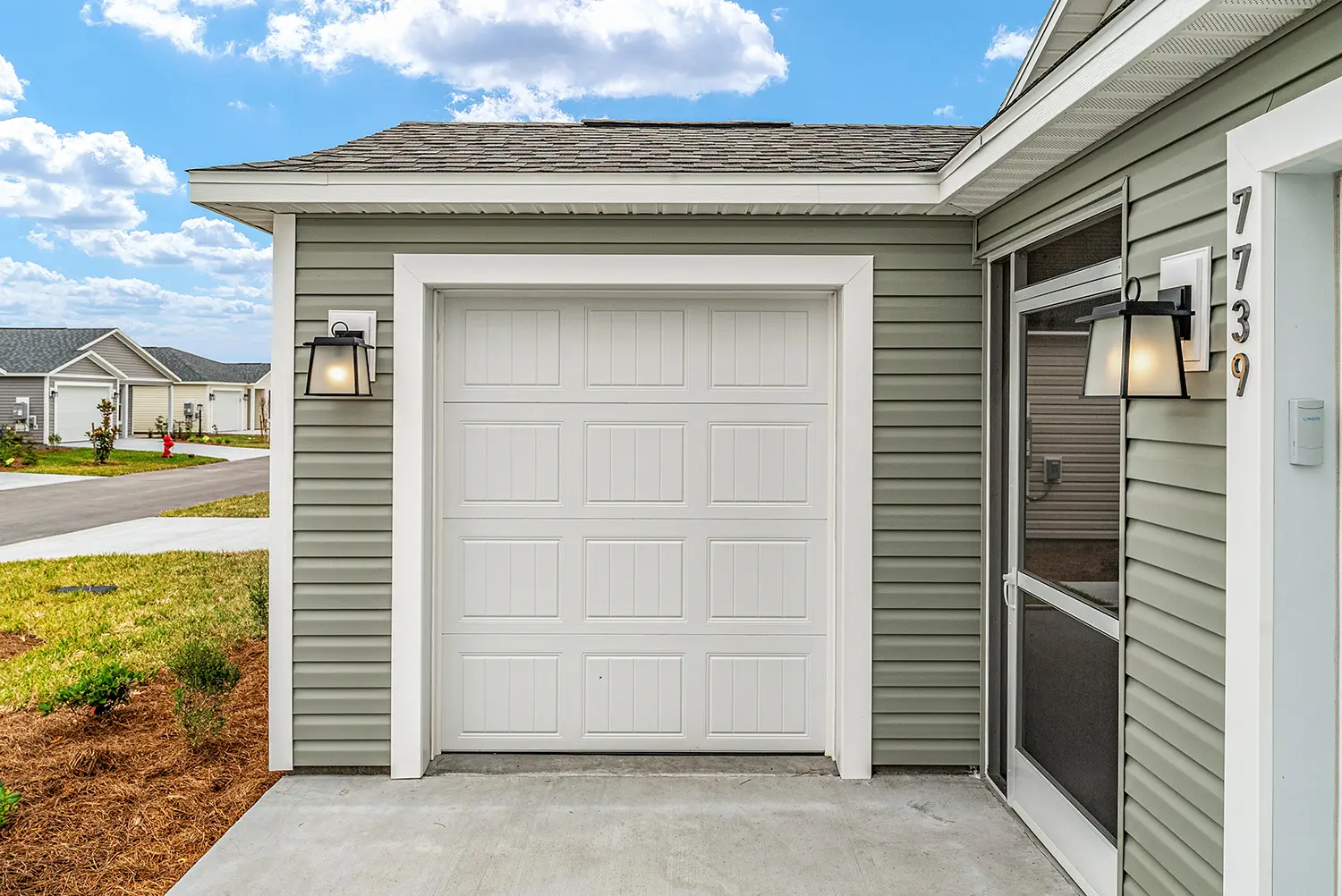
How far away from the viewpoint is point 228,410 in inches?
1374

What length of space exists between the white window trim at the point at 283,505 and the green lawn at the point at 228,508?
9.69 meters

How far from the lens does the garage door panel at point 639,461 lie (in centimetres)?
381

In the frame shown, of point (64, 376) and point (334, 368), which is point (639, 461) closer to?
point (334, 368)

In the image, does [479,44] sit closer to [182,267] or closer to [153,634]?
[182,267]

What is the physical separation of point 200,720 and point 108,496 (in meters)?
13.4

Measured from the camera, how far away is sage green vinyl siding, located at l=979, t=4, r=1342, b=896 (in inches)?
80.7

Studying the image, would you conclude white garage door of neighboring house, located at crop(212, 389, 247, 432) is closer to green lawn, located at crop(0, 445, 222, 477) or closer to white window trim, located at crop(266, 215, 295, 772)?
green lawn, located at crop(0, 445, 222, 477)

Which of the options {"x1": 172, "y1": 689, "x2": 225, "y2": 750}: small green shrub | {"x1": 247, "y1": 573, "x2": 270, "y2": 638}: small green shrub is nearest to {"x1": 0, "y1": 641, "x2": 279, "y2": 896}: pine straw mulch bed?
{"x1": 172, "y1": 689, "x2": 225, "y2": 750}: small green shrub

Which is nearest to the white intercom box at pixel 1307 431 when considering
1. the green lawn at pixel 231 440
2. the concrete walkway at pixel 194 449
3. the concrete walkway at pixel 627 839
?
the concrete walkway at pixel 627 839

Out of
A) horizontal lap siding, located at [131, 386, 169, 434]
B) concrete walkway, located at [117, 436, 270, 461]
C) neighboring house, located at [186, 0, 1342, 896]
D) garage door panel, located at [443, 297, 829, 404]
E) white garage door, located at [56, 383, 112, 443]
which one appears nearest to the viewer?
neighboring house, located at [186, 0, 1342, 896]

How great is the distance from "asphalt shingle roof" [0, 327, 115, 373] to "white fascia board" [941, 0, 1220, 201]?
2832 cm

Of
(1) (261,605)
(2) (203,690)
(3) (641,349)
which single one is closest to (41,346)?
(1) (261,605)

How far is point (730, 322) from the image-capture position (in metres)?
3.80

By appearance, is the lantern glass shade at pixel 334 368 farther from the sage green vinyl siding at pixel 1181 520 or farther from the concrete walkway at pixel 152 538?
the concrete walkway at pixel 152 538
